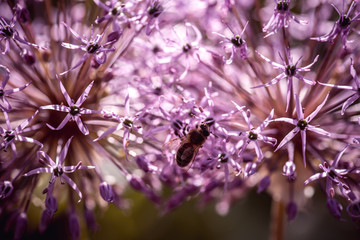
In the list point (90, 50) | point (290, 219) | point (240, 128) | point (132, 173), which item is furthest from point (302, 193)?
point (90, 50)

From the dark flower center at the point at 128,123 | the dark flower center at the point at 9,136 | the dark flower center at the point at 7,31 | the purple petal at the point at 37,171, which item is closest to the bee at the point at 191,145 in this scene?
the dark flower center at the point at 128,123

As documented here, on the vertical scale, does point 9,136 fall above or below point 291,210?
below

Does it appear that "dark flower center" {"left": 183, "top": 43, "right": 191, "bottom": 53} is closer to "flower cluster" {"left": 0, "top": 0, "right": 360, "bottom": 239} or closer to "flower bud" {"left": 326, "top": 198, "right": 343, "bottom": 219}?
"flower cluster" {"left": 0, "top": 0, "right": 360, "bottom": 239}

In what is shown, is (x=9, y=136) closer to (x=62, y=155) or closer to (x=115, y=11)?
(x=62, y=155)

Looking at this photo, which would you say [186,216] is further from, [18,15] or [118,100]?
[18,15]

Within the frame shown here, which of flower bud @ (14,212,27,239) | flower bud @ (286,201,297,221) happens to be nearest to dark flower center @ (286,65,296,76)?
flower bud @ (286,201,297,221)

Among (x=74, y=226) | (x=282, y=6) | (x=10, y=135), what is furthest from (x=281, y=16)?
(x=74, y=226)
